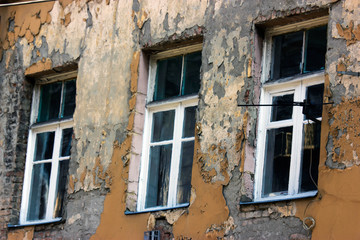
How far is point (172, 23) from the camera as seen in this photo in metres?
9.37

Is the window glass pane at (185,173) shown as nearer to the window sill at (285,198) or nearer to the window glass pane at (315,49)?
the window sill at (285,198)

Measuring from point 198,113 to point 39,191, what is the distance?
9.08 ft

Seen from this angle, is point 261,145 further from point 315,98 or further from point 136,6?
point 136,6

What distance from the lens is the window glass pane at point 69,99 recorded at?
34.5 ft

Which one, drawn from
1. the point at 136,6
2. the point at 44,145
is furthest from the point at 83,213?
the point at 136,6

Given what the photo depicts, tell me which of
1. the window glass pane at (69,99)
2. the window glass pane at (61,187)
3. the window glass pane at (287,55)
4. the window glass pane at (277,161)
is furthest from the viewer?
the window glass pane at (69,99)

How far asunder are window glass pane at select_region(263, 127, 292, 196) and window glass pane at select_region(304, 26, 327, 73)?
2.19ft

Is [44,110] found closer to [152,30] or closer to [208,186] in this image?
[152,30]

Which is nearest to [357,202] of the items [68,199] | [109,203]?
[109,203]

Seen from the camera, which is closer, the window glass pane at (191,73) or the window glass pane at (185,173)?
the window glass pane at (185,173)

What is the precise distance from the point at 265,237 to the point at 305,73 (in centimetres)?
167

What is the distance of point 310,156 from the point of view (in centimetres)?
797

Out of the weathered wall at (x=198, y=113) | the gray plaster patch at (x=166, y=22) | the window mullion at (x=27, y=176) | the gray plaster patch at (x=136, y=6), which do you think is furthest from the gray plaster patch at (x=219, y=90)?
the window mullion at (x=27, y=176)

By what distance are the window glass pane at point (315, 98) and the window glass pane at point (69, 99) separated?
3.52 m
